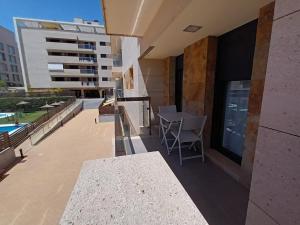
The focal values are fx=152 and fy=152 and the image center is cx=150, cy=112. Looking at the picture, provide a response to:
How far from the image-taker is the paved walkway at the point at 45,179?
10.9 ft

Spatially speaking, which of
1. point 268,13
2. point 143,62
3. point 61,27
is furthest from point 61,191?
point 61,27

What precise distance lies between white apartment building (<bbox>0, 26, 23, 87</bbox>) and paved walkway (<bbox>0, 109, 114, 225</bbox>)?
1572 inches

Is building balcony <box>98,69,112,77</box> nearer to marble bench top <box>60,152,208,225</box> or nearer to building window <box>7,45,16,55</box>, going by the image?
building window <box>7,45,16,55</box>

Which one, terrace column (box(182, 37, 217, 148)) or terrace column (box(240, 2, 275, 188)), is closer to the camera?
terrace column (box(240, 2, 275, 188))

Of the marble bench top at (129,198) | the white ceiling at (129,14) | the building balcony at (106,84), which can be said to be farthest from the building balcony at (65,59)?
the marble bench top at (129,198)

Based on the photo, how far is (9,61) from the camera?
3684 centimetres

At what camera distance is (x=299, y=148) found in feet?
2.55

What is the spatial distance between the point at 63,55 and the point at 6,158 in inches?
1033

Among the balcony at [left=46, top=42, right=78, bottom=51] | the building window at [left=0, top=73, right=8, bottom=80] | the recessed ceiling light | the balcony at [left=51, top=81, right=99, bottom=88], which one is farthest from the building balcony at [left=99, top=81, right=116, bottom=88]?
the recessed ceiling light

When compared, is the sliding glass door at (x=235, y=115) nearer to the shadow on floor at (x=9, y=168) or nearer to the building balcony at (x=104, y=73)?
the shadow on floor at (x=9, y=168)

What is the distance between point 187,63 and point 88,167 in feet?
11.1

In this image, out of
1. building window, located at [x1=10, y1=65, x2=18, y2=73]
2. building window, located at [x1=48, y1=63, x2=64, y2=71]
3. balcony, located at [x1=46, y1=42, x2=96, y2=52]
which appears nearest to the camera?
balcony, located at [x1=46, y1=42, x2=96, y2=52]

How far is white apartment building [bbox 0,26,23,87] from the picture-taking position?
34.2 m

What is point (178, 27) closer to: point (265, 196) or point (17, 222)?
point (265, 196)
